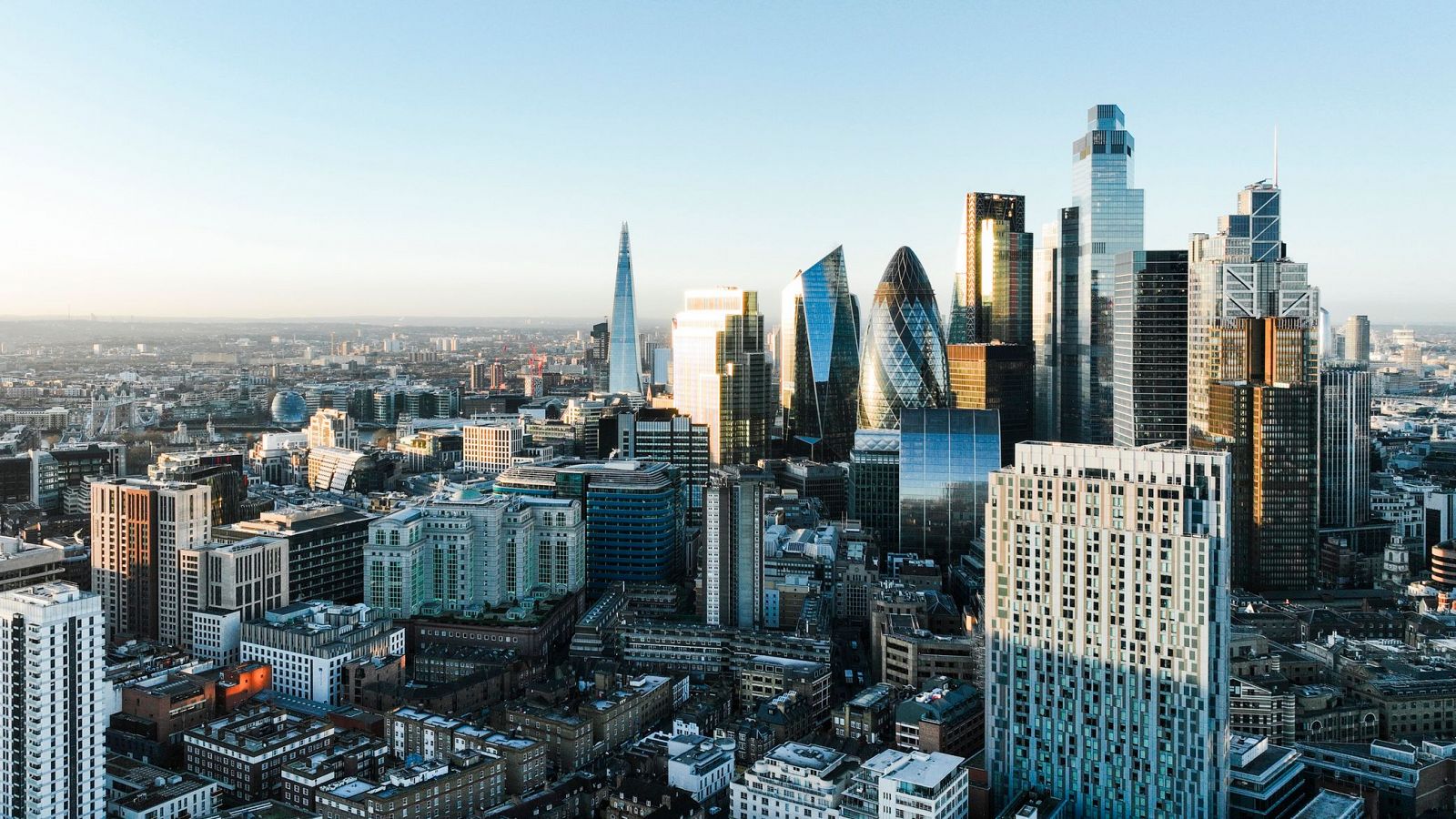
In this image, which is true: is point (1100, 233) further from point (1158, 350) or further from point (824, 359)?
point (824, 359)

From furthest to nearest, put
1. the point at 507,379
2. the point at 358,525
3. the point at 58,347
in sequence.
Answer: the point at 507,379
the point at 58,347
the point at 358,525

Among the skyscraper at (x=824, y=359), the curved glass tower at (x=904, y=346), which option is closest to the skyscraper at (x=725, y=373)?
the skyscraper at (x=824, y=359)

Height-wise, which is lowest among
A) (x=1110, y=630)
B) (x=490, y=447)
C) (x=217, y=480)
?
(x=1110, y=630)

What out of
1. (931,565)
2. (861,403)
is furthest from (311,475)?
(931,565)

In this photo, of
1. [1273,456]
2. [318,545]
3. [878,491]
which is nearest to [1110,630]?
[1273,456]

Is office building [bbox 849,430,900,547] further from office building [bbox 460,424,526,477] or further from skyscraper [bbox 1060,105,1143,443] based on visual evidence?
office building [bbox 460,424,526,477]

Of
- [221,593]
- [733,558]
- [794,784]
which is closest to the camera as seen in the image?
[794,784]

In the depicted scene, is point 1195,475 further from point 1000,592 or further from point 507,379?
point 507,379
